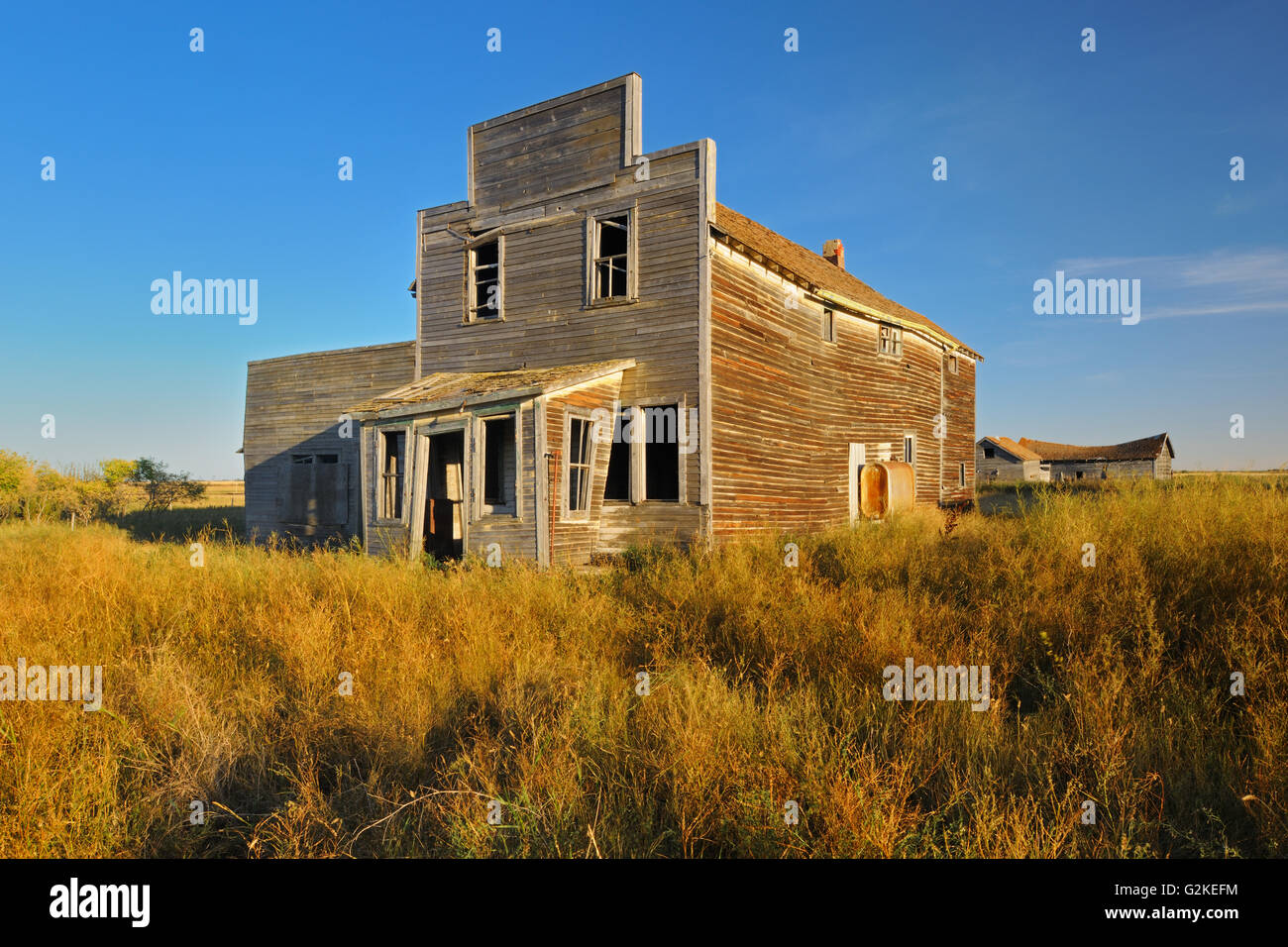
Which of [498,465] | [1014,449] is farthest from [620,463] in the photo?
[1014,449]

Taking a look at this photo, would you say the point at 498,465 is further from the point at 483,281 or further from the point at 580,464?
the point at 483,281

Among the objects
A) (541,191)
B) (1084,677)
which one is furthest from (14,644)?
(541,191)

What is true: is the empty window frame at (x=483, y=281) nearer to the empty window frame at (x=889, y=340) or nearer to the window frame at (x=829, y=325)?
the window frame at (x=829, y=325)

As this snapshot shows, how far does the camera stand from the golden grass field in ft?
10.6

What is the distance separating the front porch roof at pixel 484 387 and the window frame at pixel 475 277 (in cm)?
137

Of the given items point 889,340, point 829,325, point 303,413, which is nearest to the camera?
point 829,325

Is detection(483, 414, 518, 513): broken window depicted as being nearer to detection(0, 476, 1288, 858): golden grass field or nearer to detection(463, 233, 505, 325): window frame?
detection(463, 233, 505, 325): window frame

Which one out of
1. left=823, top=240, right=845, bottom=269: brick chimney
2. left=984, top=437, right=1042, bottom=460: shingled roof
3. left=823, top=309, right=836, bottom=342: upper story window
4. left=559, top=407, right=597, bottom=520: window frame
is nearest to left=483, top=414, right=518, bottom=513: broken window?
left=559, top=407, right=597, bottom=520: window frame

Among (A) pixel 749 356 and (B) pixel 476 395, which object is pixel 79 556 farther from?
(A) pixel 749 356

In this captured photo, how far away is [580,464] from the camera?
11.9 meters

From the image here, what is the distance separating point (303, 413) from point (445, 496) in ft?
23.0

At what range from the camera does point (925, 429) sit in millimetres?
21484

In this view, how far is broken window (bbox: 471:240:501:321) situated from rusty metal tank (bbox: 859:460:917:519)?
1018cm

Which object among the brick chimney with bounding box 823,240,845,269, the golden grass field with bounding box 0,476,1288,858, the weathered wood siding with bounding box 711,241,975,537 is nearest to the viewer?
the golden grass field with bounding box 0,476,1288,858
